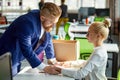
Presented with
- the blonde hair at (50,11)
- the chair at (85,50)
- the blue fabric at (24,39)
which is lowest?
the chair at (85,50)

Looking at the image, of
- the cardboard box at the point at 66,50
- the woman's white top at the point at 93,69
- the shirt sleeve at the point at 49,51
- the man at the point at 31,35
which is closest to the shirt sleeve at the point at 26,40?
the man at the point at 31,35

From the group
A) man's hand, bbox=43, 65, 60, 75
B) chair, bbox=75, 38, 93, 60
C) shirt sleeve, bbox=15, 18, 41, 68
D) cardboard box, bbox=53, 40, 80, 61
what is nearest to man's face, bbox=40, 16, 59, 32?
shirt sleeve, bbox=15, 18, 41, 68

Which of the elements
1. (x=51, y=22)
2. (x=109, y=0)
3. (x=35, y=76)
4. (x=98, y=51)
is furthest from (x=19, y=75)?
(x=109, y=0)

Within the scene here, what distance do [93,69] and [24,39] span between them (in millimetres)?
690

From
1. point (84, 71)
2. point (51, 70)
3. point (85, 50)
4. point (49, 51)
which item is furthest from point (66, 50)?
point (85, 50)

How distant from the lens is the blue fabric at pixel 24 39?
2.48m

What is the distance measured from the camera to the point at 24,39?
245 centimetres

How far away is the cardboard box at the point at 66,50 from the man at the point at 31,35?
0.95 feet

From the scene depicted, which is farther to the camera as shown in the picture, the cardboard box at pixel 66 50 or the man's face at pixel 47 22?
the cardboard box at pixel 66 50

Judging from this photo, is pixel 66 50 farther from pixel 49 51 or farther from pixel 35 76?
pixel 35 76

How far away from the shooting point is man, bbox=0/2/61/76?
2480 mm

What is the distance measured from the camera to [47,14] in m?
2.48

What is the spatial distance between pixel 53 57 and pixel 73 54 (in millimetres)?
231

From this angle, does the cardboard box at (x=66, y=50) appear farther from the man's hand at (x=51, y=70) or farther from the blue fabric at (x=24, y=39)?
the man's hand at (x=51, y=70)
